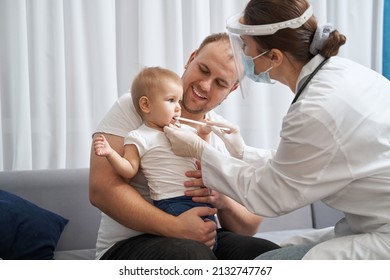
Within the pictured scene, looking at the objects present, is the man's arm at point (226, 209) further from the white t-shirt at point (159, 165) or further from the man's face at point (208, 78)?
the man's face at point (208, 78)

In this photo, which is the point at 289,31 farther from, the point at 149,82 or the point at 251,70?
the point at 149,82

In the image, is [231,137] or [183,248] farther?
[231,137]

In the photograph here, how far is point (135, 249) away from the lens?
56.4 inches

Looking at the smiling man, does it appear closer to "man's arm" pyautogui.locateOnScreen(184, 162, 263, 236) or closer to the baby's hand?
"man's arm" pyautogui.locateOnScreen(184, 162, 263, 236)

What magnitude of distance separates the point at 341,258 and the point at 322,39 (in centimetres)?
58

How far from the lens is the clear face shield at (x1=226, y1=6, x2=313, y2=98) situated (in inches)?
55.3

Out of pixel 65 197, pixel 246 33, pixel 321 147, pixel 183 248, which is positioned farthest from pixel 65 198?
pixel 321 147

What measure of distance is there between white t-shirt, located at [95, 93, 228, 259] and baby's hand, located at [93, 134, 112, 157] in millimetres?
130

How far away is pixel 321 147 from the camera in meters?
1.27

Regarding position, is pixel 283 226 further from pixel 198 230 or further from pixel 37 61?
pixel 37 61

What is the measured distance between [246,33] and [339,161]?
0.45m

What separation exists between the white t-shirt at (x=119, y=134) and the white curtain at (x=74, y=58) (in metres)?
0.86

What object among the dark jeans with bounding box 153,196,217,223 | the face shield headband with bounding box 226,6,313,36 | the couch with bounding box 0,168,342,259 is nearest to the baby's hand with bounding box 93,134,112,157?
the dark jeans with bounding box 153,196,217,223
